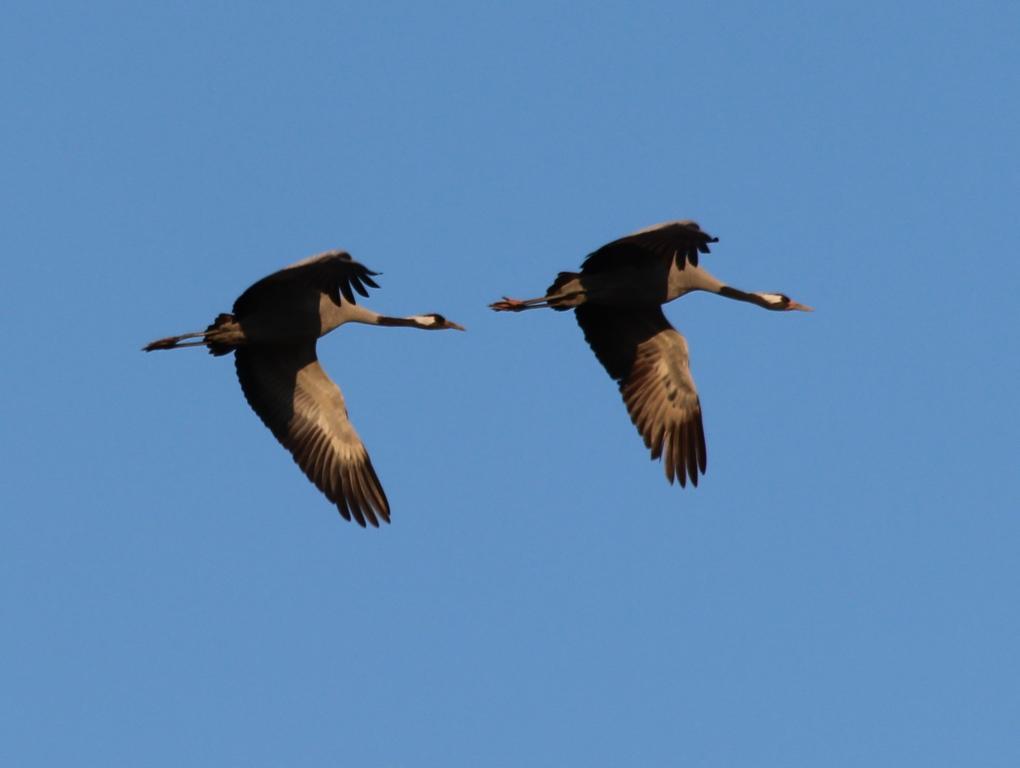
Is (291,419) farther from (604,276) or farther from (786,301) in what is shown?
(786,301)

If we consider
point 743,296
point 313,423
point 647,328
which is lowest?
point 313,423

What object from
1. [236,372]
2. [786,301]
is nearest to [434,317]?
[236,372]

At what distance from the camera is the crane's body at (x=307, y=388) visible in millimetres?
19281

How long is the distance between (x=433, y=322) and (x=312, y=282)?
194 centimetres

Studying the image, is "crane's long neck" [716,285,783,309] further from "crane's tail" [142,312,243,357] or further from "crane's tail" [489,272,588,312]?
"crane's tail" [142,312,243,357]

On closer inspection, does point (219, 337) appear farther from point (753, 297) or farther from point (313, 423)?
point (753, 297)

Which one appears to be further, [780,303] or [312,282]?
[780,303]

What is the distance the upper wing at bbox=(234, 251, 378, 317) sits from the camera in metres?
18.0

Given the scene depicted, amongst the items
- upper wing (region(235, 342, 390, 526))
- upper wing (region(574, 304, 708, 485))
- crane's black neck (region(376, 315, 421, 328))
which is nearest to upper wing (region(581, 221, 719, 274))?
upper wing (region(574, 304, 708, 485))

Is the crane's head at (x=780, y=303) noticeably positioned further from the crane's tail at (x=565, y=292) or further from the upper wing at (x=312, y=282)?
the upper wing at (x=312, y=282)

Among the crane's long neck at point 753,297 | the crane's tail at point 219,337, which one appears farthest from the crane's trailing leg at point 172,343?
the crane's long neck at point 753,297

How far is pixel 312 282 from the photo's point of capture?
1878cm

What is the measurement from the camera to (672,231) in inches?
727

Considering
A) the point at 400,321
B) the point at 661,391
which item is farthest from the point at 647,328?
the point at 400,321
